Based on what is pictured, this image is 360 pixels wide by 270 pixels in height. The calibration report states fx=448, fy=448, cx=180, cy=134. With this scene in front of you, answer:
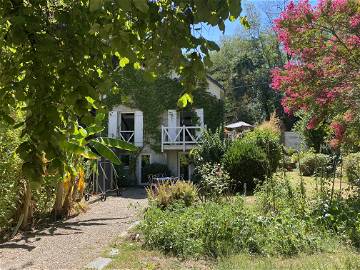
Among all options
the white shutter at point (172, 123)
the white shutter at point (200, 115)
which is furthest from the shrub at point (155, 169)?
the white shutter at point (200, 115)

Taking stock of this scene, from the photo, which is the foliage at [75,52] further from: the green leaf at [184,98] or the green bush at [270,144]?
the green bush at [270,144]

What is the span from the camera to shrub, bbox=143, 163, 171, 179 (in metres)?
24.3

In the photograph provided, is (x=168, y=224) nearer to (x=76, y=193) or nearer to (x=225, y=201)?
(x=225, y=201)

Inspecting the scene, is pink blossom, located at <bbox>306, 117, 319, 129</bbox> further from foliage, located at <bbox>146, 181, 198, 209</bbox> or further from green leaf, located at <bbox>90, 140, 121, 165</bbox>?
green leaf, located at <bbox>90, 140, 121, 165</bbox>

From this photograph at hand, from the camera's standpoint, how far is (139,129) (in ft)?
84.1

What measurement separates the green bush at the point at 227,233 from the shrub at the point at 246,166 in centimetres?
837


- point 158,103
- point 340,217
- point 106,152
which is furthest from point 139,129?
point 340,217

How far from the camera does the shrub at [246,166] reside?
1623cm

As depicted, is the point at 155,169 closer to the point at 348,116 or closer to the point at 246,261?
the point at 348,116

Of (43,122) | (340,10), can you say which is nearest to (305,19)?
(340,10)

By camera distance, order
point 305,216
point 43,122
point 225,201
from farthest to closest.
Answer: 1. point 225,201
2. point 305,216
3. point 43,122

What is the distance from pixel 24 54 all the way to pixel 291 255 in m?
5.04

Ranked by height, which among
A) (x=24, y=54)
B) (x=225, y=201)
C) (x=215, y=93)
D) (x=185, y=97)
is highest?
(x=215, y=93)

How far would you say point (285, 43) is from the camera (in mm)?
9680
